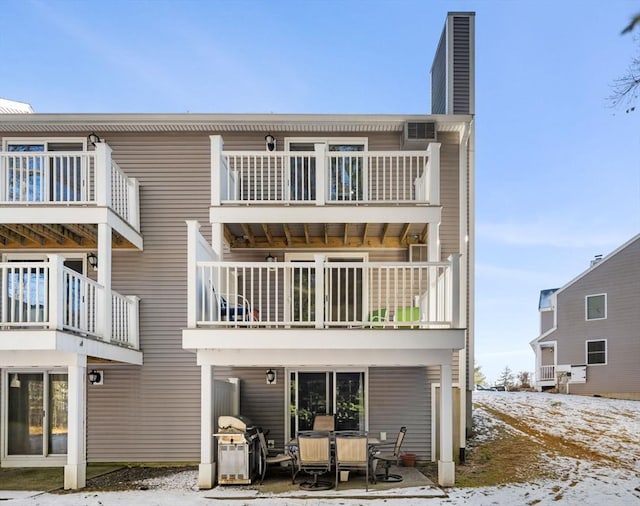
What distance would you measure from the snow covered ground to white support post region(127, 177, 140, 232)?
4.83 meters

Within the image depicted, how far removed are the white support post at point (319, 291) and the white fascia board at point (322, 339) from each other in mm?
158

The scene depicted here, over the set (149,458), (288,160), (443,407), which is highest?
(288,160)

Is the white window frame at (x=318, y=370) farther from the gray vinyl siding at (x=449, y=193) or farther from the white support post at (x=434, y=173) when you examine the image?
the white support post at (x=434, y=173)

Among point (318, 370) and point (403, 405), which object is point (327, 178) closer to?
point (318, 370)

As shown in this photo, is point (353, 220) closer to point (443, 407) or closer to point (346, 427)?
point (443, 407)

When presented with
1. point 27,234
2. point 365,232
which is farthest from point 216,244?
point 27,234

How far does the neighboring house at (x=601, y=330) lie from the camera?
20.3 m

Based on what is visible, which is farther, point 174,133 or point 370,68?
point 370,68

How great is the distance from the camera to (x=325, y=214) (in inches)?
405

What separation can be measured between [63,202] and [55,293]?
222 cm

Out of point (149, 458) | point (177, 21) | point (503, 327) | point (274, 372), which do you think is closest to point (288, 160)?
point (274, 372)

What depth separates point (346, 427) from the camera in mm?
11523

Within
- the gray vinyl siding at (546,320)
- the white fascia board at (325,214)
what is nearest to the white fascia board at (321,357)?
the white fascia board at (325,214)

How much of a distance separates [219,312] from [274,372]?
2939 mm
